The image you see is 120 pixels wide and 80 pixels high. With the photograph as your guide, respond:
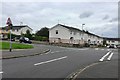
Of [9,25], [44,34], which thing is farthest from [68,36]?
[9,25]

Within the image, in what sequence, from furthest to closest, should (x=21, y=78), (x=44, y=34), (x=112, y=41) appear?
(x=112, y=41)
(x=44, y=34)
(x=21, y=78)

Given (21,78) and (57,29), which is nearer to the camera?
(21,78)

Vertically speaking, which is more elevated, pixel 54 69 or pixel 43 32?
pixel 43 32

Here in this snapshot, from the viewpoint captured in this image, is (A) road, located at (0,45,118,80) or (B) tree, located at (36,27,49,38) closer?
(A) road, located at (0,45,118,80)

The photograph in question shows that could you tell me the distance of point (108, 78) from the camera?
374 inches

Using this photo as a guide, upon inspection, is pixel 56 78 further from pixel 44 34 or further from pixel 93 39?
pixel 93 39

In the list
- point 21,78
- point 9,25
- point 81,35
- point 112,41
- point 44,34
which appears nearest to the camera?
point 21,78

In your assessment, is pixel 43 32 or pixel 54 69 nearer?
pixel 54 69

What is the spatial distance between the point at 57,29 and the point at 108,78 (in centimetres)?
7368

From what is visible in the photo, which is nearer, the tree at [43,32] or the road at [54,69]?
the road at [54,69]

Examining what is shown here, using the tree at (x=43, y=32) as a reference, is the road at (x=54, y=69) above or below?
below

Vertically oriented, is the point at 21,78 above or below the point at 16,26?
below

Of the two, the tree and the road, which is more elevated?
the tree

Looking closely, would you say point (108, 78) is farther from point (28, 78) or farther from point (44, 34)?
point (44, 34)
